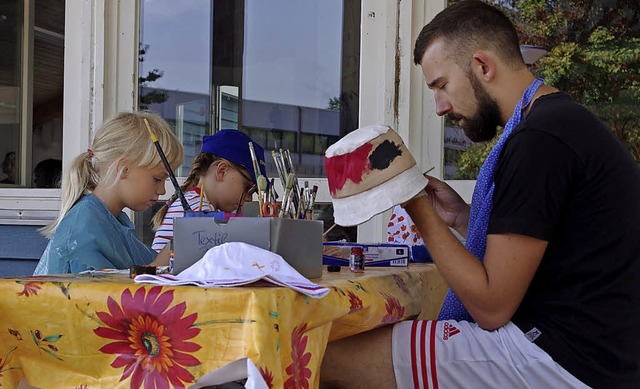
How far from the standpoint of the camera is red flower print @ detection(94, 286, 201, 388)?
40.8 inches

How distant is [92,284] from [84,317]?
51 millimetres

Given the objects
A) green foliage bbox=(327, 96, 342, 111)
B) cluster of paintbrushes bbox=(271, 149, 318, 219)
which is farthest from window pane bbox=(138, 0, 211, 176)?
cluster of paintbrushes bbox=(271, 149, 318, 219)

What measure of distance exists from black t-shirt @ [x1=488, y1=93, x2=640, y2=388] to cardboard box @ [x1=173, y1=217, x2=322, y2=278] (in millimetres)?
396

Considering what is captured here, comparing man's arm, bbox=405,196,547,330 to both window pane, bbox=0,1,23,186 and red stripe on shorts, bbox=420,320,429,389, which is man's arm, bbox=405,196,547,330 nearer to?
red stripe on shorts, bbox=420,320,429,389

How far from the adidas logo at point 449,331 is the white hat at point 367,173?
39cm

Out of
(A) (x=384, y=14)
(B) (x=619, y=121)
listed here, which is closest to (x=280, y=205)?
(A) (x=384, y=14)

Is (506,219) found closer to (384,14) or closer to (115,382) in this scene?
(115,382)

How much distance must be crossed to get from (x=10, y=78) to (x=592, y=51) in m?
3.03

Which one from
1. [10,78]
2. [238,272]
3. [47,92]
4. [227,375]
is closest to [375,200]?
[238,272]

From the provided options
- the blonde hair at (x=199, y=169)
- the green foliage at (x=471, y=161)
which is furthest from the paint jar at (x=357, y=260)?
the green foliage at (x=471, y=161)

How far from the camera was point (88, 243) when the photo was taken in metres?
1.87

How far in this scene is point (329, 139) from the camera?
3.58m

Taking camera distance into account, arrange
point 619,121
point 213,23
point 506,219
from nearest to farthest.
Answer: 1. point 506,219
2. point 619,121
3. point 213,23

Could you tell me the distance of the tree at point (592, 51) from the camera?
3188 mm
